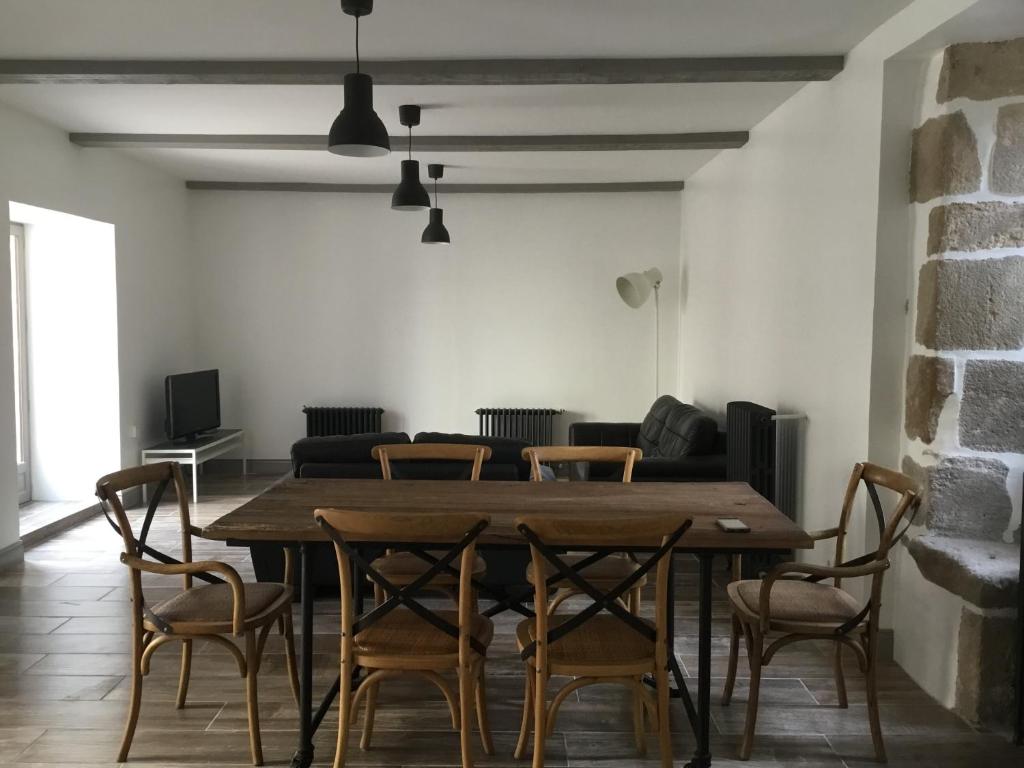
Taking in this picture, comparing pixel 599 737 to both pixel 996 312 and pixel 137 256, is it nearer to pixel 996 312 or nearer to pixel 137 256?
pixel 996 312

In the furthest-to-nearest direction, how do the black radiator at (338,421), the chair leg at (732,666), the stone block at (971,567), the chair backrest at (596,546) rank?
the black radiator at (338,421) → the chair leg at (732,666) → the stone block at (971,567) → the chair backrest at (596,546)

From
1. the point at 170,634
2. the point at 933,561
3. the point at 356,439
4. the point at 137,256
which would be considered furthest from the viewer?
the point at 137,256

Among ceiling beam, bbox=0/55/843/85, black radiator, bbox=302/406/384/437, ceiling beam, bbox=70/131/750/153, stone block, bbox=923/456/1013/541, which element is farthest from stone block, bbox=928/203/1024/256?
black radiator, bbox=302/406/384/437

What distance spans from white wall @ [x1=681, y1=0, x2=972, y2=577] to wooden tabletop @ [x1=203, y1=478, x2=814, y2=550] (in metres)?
0.93

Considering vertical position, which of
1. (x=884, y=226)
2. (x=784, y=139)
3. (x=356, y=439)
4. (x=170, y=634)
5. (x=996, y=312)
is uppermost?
(x=784, y=139)

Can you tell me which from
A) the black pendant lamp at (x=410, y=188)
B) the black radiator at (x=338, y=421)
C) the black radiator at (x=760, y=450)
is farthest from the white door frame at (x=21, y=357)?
the black radiator at (x=760, y=450)

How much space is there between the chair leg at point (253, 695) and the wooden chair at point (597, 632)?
2.72 ft

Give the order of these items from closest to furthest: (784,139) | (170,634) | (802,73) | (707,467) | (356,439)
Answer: (170,634), (802,73), (356,439), (784,139), (707,467)

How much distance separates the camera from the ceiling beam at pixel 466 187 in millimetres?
7648

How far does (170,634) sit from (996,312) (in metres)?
3.09

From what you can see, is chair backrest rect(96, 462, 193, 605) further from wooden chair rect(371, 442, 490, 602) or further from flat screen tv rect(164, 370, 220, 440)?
flat screen tv rect(164, 370, 220, 440)

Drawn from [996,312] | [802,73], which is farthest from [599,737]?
[802,73]

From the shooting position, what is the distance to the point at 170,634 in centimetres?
267

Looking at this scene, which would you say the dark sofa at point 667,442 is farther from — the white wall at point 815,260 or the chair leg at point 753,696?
the chair leg at point 753,696
